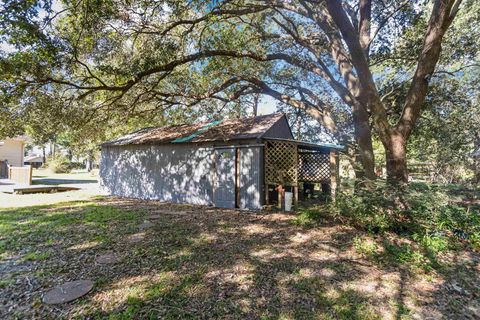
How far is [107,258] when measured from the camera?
4070 mm

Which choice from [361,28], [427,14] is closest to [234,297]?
[361,28]

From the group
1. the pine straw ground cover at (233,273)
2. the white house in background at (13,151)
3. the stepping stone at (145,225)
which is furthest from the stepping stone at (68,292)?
the white house in background at (13,151)

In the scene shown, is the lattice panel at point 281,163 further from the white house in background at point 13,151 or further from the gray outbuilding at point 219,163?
the white house in background at point 13,151

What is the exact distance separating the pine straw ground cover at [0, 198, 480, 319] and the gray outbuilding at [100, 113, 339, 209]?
107 inches

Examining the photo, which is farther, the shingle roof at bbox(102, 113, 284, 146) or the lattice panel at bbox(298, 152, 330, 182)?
the lattice panel at bbox(298, 152, 330, 182)

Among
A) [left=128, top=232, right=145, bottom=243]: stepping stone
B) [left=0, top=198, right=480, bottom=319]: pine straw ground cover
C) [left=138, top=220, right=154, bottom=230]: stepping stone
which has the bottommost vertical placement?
[left=0, top=198, right=480, bottom=319]: pine straw ground cover

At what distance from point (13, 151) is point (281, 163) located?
66.0 ft

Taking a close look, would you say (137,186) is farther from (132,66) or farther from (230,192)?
(132,66)

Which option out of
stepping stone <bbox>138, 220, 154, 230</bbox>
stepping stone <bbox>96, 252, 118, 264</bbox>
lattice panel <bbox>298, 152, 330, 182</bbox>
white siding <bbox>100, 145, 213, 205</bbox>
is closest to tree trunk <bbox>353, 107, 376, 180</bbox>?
lattice panel <bbox>298, 152, 330, 182</bbox>

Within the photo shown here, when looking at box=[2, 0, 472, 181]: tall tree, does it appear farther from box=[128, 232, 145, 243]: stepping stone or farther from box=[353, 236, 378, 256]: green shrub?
box=[128, 232, 145, 243]: stepping stone

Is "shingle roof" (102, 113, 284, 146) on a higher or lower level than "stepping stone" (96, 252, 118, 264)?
higher

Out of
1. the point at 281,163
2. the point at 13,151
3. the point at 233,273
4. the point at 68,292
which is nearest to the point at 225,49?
the point at 281,163

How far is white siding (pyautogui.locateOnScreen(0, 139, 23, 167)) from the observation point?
18234 millimetres

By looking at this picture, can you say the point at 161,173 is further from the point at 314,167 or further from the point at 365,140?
the point at 365,140
